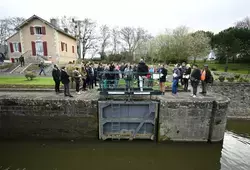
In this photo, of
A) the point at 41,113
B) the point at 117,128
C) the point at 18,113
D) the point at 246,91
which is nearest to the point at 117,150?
the point at 117,128

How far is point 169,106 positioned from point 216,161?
2.79 m

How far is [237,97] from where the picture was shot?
13344 millimetres

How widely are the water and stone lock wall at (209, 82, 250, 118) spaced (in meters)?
6.68

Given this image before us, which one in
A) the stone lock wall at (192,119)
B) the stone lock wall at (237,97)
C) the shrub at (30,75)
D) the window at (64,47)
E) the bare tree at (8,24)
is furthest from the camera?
the bare tree at (8,24)

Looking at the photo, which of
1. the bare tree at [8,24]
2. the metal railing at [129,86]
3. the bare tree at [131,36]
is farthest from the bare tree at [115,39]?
the metal railing at [129,86]

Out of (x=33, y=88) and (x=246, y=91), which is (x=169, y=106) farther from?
(x=246, y=91)

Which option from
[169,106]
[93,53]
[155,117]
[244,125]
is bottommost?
[244,125]

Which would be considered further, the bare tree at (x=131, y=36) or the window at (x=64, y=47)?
the bare tree at (x=131, y=36)

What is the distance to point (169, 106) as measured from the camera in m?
6.92

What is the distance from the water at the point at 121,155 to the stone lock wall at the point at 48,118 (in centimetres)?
41

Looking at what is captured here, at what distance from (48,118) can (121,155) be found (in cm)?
378

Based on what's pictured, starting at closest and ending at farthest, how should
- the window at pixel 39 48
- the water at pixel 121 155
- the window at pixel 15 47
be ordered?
1. the water at pixel 121 155
2. the window at pixel 39 48
3. the window at pixel 15 47

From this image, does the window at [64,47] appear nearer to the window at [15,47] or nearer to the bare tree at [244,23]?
the window at [15,47]

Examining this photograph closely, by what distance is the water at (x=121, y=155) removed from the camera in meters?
5.67
